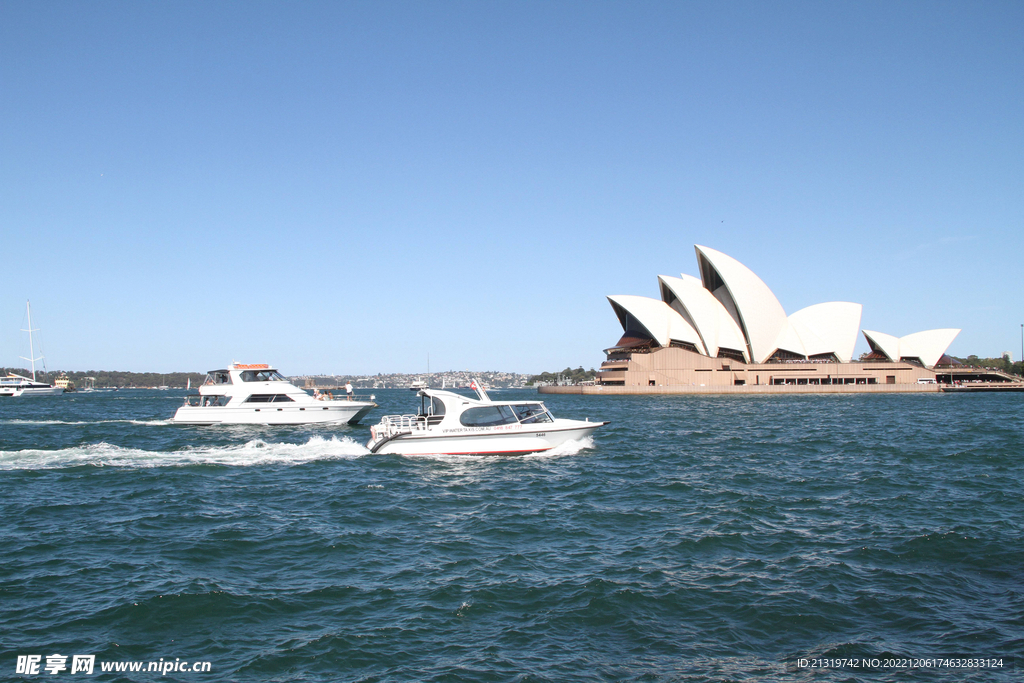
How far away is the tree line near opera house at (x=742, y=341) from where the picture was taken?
293ft

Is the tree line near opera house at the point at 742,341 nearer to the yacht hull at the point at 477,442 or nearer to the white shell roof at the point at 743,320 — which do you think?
the white shell roof at the point at 743,320

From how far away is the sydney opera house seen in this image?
89.4 metres

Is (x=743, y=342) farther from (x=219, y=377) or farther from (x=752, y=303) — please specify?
(x=219, y=377)

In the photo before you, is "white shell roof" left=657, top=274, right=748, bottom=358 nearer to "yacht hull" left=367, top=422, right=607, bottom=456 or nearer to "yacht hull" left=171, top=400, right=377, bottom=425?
"yacht hull" left=171, top=400, right=377, bottom=425

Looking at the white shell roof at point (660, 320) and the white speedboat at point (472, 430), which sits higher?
the white shell roof at point (660, 320)

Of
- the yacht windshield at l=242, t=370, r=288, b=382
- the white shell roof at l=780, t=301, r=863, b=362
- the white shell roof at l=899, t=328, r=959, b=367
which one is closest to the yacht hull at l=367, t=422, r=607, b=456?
the yacht windshield at l=242, t=370, r=288, b=382

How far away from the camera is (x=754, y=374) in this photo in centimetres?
9281

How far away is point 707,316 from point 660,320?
21.8 ft

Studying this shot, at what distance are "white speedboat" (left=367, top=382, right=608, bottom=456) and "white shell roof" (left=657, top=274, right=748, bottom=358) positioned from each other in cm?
7126

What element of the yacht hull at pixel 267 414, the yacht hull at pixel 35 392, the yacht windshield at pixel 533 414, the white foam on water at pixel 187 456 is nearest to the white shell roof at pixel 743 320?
the yacht hull at pixel 267 414

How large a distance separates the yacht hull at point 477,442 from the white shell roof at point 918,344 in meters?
98.0

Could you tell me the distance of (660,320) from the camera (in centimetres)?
9331

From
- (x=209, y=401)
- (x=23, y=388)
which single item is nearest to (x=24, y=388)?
(x=23, y=388)

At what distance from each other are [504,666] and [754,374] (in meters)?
93.0
